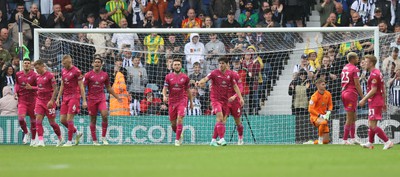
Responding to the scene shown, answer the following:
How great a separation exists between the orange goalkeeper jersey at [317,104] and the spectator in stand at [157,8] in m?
6.86

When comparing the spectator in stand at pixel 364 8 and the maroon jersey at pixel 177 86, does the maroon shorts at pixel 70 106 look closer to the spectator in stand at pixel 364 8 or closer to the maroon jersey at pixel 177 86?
the maroon jersey at pixel 177 86

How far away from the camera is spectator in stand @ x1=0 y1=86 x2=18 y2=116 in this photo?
27.2 metres

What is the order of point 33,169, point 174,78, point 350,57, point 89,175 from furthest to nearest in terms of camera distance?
point 174,78 → point 350,57 → point 33,169 → point 89,175

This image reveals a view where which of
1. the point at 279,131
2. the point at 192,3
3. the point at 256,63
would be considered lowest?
the point at 279,131

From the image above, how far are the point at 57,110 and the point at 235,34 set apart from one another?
5.32 m

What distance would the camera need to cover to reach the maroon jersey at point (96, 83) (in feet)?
78.0

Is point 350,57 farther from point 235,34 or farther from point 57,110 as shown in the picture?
point 57,110

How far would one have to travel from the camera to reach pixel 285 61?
2666cm

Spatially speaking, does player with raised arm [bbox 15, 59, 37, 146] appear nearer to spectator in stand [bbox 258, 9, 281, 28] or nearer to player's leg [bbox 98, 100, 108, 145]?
player's leg [bbox 98, 100, 108, 145]

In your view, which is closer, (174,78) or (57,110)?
(174,78)

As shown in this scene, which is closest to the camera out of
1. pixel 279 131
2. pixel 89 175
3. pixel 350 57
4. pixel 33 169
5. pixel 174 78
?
pixel 89 175

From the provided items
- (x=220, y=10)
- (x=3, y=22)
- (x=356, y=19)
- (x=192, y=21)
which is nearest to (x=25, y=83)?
(x=192, y=21)

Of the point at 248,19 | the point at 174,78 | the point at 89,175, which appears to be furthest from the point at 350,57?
the point at 89,175

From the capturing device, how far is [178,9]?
30.0 m
